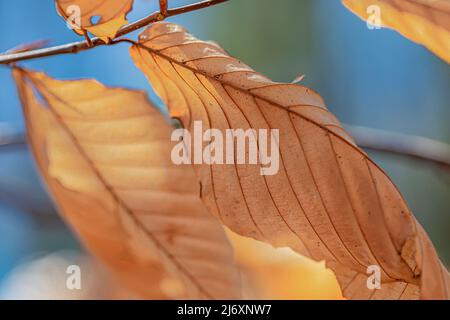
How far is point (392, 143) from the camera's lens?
47 cm

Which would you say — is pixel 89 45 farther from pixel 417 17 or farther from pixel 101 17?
pixel 417 17

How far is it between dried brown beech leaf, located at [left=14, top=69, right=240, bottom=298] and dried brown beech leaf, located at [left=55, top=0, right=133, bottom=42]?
72 mm

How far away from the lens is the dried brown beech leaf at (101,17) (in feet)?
0.89

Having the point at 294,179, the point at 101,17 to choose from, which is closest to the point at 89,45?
the point at 101,17

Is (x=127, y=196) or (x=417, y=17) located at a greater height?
(x=417, y=17)

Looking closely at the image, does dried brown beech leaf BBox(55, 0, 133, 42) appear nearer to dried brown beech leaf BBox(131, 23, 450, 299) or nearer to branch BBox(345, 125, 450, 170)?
dried brown beech leaf BBox(131, 23, 450, 299)

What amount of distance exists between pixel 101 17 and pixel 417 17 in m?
0.15

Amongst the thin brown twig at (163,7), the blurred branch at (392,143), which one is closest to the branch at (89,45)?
the thin brown twig at (163,7)

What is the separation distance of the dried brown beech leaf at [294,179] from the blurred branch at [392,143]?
16cm

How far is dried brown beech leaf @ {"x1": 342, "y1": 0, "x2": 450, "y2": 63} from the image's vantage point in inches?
10.8

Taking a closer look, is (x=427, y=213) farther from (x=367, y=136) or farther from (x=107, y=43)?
(x=107, y=43)

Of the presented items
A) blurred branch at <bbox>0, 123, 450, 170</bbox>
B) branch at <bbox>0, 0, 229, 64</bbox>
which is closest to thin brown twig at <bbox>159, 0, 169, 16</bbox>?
branch at <bbox>0, 0, 229, 64</bbox>

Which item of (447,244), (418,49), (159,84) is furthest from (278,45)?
(159,84)

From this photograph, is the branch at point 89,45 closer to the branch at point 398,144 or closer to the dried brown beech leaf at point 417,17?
the dried brown beech leaf at point 417,17
